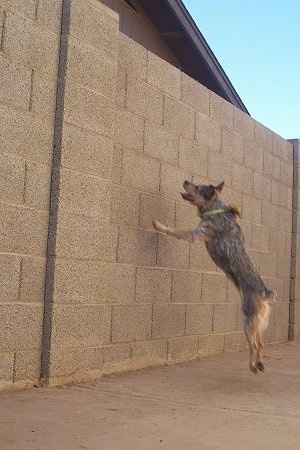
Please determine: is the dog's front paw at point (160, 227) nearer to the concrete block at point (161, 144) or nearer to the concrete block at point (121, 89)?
the concrete block at point (161, 144)

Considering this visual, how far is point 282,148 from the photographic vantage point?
34.2ft

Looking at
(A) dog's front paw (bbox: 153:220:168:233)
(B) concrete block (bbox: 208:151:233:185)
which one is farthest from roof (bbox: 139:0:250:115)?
(A) dog's front paw (bbox: 153:220:168:233)

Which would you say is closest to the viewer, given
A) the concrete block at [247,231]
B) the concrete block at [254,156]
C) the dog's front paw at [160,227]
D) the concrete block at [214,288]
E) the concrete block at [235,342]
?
the dog's front paw at [160,227]

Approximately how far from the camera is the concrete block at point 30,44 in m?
5.04

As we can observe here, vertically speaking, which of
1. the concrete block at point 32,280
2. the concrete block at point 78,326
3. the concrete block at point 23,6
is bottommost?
the concrete block at point 78,326

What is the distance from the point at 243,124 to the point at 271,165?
114 cm

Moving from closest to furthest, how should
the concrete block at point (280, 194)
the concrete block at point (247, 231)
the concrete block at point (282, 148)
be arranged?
the concrete block at point (247, 231) → the concrete block at point (280, 194) → the concrete block at point (282, 148)

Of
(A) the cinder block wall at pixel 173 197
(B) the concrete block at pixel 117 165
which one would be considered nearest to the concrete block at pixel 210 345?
(A) the cinder block wall at pixel 173 197

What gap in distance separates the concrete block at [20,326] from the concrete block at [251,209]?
171 inches

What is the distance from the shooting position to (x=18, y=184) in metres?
5.08

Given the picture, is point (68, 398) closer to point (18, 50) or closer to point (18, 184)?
point (18, 184)

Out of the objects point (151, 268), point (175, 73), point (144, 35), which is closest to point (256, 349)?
point (151, 268)

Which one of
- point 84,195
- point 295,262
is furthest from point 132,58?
point 295,262

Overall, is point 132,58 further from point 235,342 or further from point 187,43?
point 187,43
